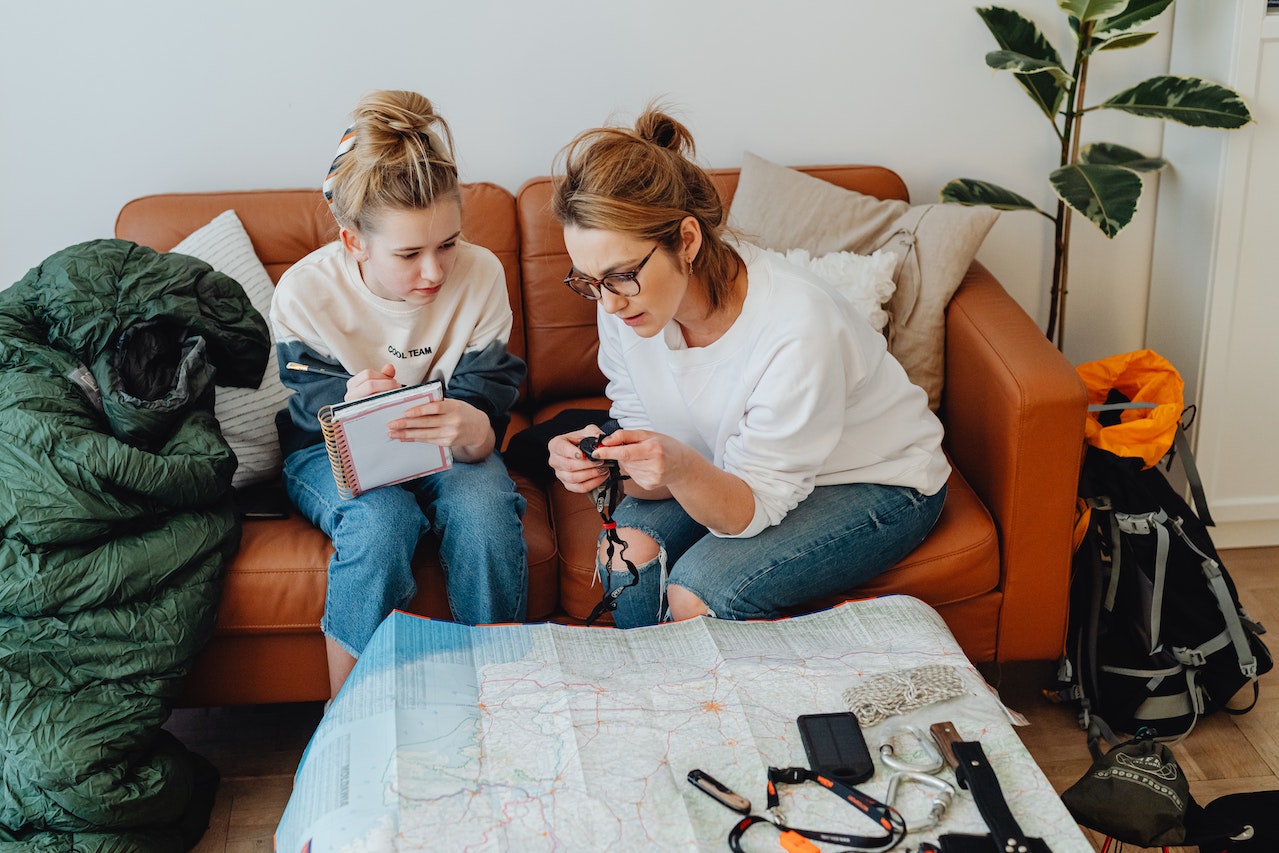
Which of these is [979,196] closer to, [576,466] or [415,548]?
[576,466]

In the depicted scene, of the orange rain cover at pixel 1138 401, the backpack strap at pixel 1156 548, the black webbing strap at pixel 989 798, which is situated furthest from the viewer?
the orange rain cover at pixel 1138 401

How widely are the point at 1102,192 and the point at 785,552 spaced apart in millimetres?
1075

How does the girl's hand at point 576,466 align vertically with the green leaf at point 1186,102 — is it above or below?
below

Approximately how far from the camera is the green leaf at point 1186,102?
223 centimetres

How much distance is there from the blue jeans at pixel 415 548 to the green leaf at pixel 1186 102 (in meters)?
1.49

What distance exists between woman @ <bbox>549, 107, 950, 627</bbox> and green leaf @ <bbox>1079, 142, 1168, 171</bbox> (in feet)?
3.11

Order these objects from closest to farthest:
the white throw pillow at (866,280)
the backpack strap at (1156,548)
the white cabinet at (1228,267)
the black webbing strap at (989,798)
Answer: the black webbing strap at (989,798) → the backpack strap at (1156,548) → the white throw pillow at (866,280) → the white cabinet at (1228,267)

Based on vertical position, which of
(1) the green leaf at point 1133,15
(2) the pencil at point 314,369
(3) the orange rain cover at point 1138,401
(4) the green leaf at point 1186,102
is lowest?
(3) the orange rain cover at point 1138,401

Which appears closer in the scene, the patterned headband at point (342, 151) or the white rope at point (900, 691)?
the white rope at point (900, 691)

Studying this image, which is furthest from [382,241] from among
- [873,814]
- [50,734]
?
[873,814]

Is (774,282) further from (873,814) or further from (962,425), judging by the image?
(873,814)

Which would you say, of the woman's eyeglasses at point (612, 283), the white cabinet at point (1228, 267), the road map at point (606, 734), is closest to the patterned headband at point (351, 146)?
the woman's eyeglasses at point (612, 283)

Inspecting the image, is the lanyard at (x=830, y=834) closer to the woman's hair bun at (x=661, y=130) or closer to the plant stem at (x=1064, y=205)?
the woman's hair bun at (x=661, y=130)

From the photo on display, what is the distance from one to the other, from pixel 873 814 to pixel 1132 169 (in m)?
1.78
